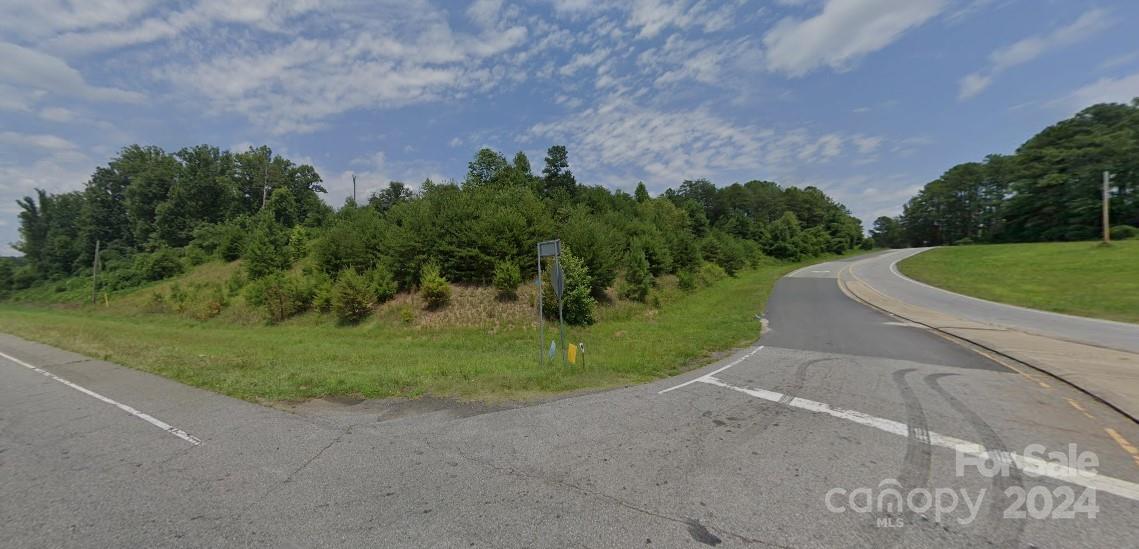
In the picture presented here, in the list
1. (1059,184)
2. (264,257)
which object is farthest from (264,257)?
(1059,184)

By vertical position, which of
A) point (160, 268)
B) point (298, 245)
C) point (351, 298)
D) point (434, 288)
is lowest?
point (351, 298)

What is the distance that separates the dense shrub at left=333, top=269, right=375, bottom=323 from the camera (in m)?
18.1

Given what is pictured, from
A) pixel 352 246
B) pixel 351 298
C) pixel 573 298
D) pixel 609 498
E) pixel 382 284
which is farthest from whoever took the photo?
pixel 352 246

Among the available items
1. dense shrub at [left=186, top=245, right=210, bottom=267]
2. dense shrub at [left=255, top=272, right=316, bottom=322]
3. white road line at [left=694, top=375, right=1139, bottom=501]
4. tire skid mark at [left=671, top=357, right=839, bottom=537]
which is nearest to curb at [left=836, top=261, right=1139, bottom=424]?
white road line at [left=694, top=375, right=1139, bottom=501]

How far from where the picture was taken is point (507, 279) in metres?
17.8

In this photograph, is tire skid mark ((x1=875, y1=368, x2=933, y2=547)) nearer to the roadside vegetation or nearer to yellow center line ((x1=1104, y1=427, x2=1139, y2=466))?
yellow center line ((x1=1104, y1=427, x2=1139, y2=466))

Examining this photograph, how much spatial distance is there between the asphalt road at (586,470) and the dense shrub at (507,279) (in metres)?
11.6

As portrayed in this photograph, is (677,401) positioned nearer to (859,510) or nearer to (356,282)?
A: (859,510)

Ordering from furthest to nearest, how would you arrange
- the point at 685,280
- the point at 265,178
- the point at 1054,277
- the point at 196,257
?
the point at 265,178 < the point at 196,257 < the point at 685,280 < the point at 1054,277

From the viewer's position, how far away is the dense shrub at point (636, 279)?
23109mm

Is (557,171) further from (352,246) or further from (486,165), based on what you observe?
(352,246)

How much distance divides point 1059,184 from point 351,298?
8093cm

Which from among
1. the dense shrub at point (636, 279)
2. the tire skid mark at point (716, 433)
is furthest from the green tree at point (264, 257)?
the tire skid mark at point (716, 433)

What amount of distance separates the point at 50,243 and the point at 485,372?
97.0 meters
